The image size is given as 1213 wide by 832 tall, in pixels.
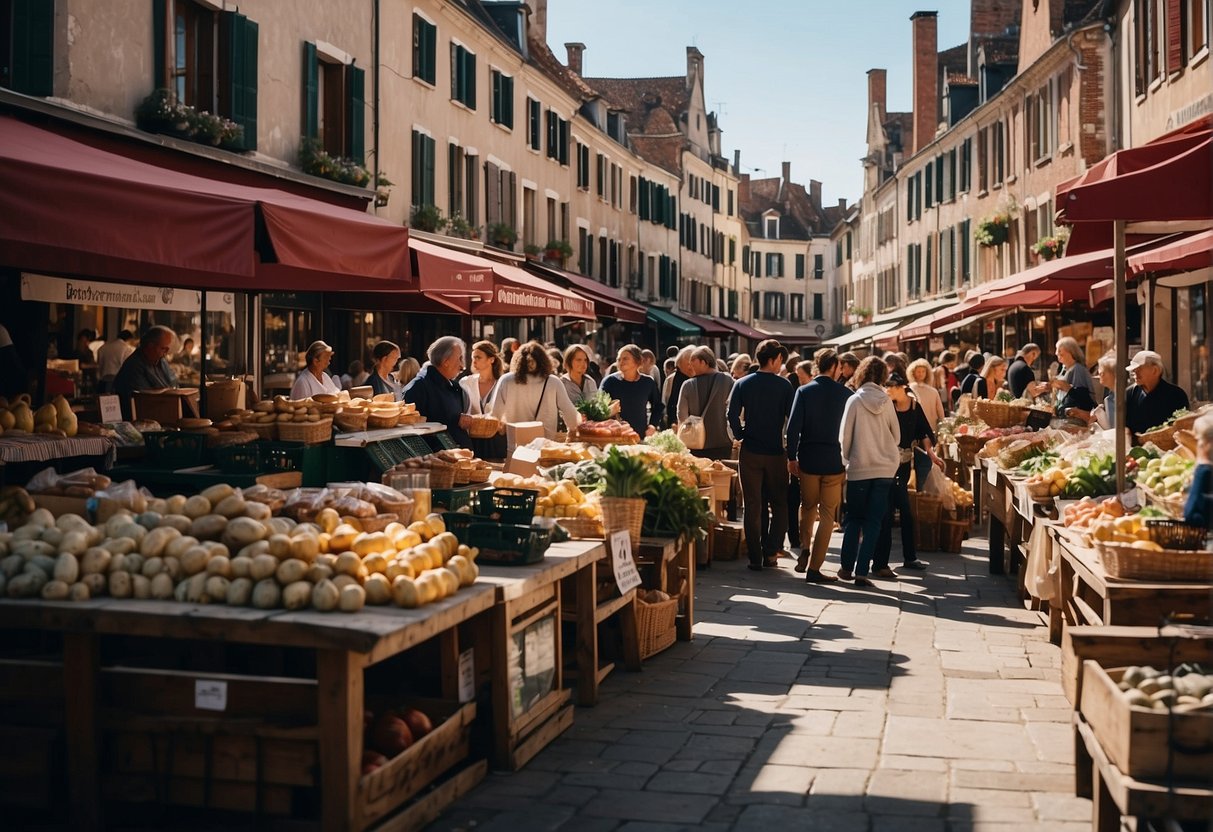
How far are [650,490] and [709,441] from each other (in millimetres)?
4808

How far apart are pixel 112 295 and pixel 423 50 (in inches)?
454

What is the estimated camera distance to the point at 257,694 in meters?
5.06

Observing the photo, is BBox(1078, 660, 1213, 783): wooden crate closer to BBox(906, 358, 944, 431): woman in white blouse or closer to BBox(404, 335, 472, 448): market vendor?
BBox(404, 335, 472, 448): market vendor

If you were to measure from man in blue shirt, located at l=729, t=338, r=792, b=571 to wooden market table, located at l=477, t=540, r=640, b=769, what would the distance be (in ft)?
15.4

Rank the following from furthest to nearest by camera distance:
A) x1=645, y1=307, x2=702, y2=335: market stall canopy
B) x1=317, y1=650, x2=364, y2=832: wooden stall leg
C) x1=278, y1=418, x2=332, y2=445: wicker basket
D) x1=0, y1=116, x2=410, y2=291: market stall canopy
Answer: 1. x1=645, y1=307, x2=702, y2=335: market stall canopy
2. x1=278, y1=418, x2=332, y2=445: wicker basket
3. x1=0, y1=116, x2=410, y2=291: market stall canopy
4. x1=317, y1=650, x2=364, y2=832: wooden stall leg

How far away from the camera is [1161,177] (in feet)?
24.1

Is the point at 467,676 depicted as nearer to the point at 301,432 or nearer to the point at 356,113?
the point at 301,432

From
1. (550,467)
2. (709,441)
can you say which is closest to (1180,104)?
(709,441)

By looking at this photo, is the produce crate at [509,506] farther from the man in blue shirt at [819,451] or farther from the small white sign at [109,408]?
the man in blue shirt at [819,451]

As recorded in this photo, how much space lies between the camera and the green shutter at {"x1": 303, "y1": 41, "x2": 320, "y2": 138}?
1909cm

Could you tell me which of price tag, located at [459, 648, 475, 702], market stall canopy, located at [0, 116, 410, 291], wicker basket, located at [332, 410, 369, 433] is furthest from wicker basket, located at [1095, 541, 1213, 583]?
wicker basket, located at [332, 410, 369, 433]

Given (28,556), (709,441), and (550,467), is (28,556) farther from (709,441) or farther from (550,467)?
(709,441)

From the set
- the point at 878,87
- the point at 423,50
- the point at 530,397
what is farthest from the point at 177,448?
the point at 878,87

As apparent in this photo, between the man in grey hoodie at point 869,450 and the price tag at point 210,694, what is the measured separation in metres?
7.42
